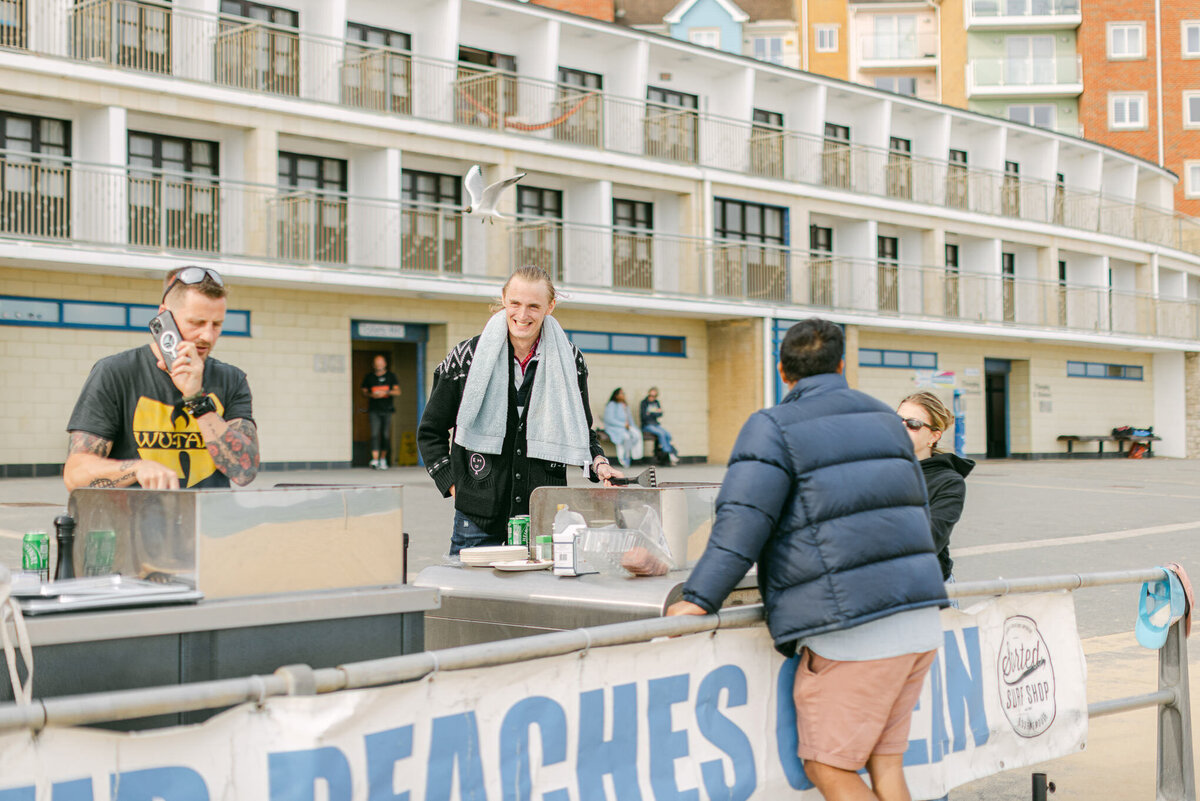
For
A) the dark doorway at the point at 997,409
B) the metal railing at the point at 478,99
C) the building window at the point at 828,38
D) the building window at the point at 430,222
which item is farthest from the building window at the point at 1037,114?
the building window at the point at 430,222

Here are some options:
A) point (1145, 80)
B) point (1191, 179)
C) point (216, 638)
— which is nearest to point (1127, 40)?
point (1145, 80)

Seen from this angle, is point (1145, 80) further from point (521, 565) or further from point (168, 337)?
point (168, 337)

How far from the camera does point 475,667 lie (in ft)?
8.54

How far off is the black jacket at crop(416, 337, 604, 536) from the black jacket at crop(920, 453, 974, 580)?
121cm

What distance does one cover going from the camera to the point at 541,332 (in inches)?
179

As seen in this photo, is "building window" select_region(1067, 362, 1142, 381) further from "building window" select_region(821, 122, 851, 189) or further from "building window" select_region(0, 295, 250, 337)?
"building window" select_region(0, 295, 250, 337)

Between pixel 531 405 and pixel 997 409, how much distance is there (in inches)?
1430

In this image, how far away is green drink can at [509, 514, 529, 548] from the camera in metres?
4.11

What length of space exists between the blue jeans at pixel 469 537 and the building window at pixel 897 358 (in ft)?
96.1

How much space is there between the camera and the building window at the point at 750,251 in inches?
1137

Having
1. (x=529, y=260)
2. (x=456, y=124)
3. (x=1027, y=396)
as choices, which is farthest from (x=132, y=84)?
(x=1027, y=396)

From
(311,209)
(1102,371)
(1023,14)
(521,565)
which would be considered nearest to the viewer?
(521,565)

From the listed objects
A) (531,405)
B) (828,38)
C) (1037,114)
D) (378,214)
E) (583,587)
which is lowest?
(583,587)

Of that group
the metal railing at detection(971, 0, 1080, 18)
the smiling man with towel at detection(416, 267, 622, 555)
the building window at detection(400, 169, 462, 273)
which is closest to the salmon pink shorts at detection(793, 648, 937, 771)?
the smiling man with towel at detection(416, 267, 622, 555)
